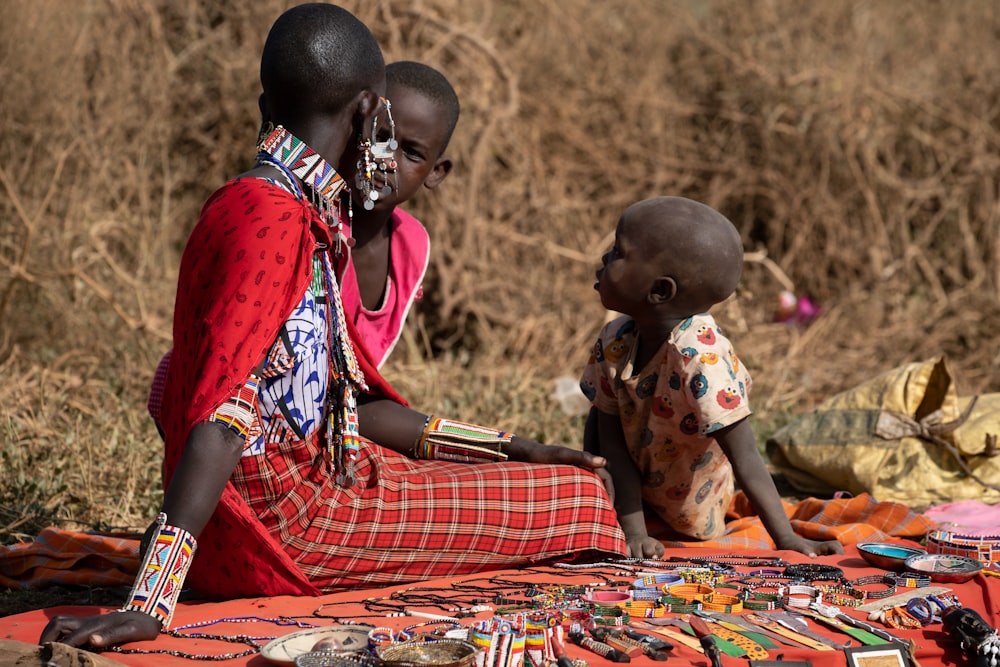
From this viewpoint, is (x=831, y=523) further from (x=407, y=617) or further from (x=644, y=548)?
(x=407, y=617)

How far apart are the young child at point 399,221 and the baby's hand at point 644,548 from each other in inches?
40.8

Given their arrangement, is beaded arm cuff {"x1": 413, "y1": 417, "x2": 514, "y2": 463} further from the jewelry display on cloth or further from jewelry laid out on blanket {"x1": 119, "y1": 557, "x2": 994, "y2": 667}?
the jewelry display on cloth

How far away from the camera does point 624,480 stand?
364 centimetres

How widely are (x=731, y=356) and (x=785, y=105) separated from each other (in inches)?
200

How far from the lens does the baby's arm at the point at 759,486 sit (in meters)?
3.40

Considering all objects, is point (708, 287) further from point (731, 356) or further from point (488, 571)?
point (488, 571)

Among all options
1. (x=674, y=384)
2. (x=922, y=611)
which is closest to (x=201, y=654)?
(x=674, y=384)

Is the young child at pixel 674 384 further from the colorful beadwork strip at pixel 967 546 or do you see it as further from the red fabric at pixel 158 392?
the red fabric at pixel 158 392

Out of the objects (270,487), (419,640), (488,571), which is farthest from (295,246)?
(488,571)

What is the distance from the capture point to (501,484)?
3.23 m

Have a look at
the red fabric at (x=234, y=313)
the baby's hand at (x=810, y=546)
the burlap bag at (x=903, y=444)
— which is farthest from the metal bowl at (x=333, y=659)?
the burlap bag at (x=903, y=444)

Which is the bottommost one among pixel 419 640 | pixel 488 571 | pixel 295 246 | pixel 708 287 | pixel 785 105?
pixel 419 640

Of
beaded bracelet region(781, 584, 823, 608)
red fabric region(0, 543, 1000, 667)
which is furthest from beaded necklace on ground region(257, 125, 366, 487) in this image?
beaded bracelet region(781, 584, 823, 608)

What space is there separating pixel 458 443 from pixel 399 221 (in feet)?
3.33
